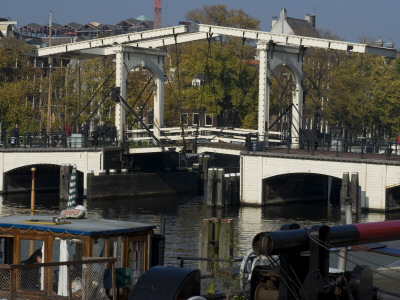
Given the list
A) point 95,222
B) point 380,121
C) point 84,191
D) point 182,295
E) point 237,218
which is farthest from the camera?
point 380,121

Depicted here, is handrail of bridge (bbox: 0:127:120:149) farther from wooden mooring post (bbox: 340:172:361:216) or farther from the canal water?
wooden mooring post (bbox: 340:172:361:216)

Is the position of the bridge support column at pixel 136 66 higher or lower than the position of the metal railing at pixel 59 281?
higher

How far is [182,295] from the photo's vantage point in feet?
29.0

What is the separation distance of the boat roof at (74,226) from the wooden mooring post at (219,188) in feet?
81.6

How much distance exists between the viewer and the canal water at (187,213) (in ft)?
96.9

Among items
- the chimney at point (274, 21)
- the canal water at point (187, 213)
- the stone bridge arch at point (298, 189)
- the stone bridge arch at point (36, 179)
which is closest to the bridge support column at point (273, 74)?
the stone bridge arch at point (298, 189)

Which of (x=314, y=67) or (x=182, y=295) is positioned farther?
(x=314, y=67)

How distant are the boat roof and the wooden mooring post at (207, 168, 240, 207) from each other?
24.9 meters

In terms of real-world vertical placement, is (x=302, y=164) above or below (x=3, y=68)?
below

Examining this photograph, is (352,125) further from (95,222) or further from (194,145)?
(95,222)

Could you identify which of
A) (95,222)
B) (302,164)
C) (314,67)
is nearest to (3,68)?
(314,67)

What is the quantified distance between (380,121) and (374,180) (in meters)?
32.2

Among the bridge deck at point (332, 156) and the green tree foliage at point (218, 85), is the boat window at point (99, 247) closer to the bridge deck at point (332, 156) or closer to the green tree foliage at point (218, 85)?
the bridge deck at point (332, 156)

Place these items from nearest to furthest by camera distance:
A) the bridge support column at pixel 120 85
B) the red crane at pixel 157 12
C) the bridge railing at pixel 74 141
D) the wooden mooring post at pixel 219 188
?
the wooden mooring post at pixel 219 188, the bridge railing at pixel 74 141, the bridge support column at pixel 120 85, the red crane at pixel 157 12
